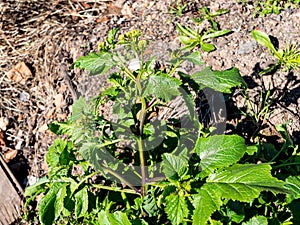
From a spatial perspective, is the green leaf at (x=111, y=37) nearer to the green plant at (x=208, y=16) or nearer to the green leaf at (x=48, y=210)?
the green leaf at (x=48, y=210)

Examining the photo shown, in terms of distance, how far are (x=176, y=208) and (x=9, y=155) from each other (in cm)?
176

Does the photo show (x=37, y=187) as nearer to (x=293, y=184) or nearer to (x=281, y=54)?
(x=293, y=184)

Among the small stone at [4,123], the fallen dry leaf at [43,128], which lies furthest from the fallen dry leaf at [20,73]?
the fallen dry leaf at [43,128]

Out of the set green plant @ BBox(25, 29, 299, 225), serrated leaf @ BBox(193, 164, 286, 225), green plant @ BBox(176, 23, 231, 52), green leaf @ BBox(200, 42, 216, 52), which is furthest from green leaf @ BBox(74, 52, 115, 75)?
green plant @ BBox(176, 23, 231, 52)

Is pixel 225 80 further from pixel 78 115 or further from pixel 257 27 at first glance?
pixel 257 27

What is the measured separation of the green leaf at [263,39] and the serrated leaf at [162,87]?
1.37m

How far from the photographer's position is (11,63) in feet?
10.6

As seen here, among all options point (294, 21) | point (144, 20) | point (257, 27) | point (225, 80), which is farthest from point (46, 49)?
point (225, 80)

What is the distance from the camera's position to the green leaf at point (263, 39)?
8.60 feet

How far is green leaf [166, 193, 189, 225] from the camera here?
1.36 meters

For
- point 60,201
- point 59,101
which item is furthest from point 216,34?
point 60,201

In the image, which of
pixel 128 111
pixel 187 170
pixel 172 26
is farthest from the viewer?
pixel 172 26

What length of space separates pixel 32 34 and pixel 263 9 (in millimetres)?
1706

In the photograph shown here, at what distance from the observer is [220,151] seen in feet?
4.80
